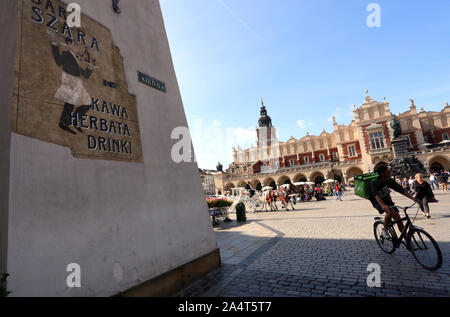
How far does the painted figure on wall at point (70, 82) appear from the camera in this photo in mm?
3000

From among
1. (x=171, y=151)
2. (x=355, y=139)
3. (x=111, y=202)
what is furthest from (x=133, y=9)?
(x=355, y=139)

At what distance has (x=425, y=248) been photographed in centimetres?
392

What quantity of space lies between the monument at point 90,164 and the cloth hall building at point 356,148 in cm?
3289

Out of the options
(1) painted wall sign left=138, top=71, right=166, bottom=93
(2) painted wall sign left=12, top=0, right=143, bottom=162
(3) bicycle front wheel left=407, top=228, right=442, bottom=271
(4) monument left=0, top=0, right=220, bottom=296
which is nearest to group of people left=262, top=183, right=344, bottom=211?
(3) bicycle front wheel left=407, top=228, right=442, bottom=271

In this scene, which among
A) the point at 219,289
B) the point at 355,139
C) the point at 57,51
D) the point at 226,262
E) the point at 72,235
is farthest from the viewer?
the point at 355,139

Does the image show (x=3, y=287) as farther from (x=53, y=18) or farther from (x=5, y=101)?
(x=53, y=18)

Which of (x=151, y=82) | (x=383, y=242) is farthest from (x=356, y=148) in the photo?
(x=151, y=82)

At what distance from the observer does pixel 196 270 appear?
434cm

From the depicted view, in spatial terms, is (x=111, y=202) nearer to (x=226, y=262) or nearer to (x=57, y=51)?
(x=57, y=51)

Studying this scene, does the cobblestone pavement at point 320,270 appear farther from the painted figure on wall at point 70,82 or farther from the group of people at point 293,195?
the group of people at point 293,195

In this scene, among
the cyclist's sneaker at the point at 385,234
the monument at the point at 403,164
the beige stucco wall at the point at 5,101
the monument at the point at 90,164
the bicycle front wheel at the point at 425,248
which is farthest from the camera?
the monument at the point at 403,164

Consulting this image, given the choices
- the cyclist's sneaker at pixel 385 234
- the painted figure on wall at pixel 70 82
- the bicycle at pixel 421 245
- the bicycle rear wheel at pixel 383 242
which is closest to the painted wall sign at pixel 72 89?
the painted figure on wall at pixel 70 82

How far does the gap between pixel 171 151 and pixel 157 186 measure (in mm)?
Answer: 858
